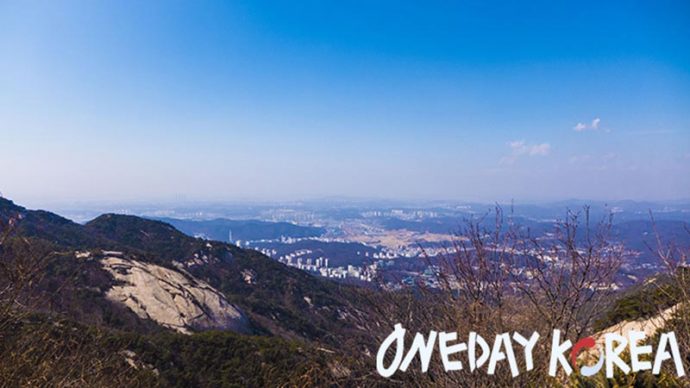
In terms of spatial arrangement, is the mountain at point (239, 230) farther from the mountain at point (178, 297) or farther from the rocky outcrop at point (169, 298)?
the rocky outcrop at point (169, 298)

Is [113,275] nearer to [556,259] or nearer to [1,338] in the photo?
[1,338]

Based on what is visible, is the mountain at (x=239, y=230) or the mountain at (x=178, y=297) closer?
the mountain at (x=178, y=297)

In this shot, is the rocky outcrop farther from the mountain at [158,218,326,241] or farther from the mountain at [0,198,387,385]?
the mountain at [158,218,326,241]

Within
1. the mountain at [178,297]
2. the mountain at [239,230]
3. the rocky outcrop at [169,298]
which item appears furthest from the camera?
the mountain at [239,230]

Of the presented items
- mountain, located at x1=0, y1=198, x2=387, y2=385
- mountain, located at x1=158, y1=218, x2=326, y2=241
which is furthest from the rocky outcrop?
mountain, located at x1=158, y1=218, x2=326, y2=241

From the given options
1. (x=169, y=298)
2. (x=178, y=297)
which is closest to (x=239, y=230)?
(x=178, y=297)

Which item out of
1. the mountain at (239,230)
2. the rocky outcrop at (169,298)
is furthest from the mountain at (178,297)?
the mountain at (239,230)

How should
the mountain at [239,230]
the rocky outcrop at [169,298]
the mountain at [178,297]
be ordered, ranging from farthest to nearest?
the mountain at [239,230], the rocky outcrop at [169,298], the mountain at [178,297]

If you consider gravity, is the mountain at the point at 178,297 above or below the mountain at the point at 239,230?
above

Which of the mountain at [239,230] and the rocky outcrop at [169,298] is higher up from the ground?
the rocky outcrop at [169,298]
